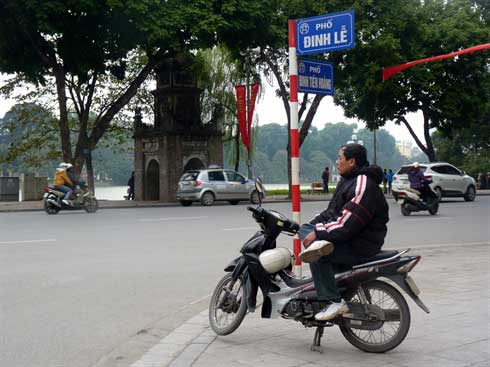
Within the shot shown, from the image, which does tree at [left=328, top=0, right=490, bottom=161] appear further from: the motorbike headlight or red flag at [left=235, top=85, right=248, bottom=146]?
the motorbike headlight

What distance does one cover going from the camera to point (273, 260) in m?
5.80

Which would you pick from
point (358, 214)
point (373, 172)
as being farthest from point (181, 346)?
point (373, 172)

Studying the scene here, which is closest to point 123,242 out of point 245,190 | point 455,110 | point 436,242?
point 436,242

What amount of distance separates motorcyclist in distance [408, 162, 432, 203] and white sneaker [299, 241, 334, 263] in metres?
16.9

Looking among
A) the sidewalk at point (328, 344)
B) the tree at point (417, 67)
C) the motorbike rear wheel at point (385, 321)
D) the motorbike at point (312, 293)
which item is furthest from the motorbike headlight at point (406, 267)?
the tree at point (417, 67)

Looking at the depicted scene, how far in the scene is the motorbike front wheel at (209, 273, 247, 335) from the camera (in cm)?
597

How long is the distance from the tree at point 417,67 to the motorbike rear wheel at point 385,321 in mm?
29850

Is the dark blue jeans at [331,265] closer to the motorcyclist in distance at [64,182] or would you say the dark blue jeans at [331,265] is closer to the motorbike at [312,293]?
the motorbike at [312,293]

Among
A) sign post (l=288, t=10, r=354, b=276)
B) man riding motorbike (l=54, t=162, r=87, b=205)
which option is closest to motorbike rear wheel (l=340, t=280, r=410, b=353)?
sign post (l=288, t=10, r=354, b=276)

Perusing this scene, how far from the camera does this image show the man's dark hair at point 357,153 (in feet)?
18.1

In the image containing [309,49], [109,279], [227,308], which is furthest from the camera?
[109,279]

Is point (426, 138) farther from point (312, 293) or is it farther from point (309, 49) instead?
point (312, 293)

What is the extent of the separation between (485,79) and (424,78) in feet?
13.9

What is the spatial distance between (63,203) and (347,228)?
19587 mm
